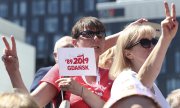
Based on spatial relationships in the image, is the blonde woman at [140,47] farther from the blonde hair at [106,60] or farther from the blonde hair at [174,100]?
the blonde hair at [174,100]

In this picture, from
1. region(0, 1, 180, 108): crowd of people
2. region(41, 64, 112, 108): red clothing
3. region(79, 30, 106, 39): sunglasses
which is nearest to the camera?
region(0, 1, 180, 108): crowd of people

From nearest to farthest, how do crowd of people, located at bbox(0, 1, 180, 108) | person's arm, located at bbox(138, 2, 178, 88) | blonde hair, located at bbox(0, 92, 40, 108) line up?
blonde hair, located at bbox(0, 92, 40, 108) → crowd of people, located at bbox(0, 1, 180, 108) → person's arm, located at bbox(138, 2, 178, 88)

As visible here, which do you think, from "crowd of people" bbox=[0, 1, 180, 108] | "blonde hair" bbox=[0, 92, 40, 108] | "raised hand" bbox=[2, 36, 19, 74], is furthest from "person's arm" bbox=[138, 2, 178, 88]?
"raised hand" bbox=[2, 36, 19, 74]

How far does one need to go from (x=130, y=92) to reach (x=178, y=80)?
38201 mm

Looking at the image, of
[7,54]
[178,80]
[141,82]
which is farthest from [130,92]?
[178,80]

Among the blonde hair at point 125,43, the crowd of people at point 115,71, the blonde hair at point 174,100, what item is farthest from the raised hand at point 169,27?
the blonde hair at point 174,100

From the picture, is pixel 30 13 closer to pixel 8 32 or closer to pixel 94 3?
pixel 94 3

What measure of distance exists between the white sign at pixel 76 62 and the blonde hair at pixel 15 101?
94 centimetres

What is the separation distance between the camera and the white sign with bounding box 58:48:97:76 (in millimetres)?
2797

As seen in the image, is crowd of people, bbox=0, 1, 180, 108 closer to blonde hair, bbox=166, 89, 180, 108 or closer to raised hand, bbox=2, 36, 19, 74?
raised hand, bbox=2, 36, 19, 74

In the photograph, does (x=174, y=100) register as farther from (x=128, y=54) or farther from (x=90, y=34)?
(x=128, y=54)

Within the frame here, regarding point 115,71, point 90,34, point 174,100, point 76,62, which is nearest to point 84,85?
point 76,62

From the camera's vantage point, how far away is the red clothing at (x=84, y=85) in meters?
2.72

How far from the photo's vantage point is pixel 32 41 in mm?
51531
